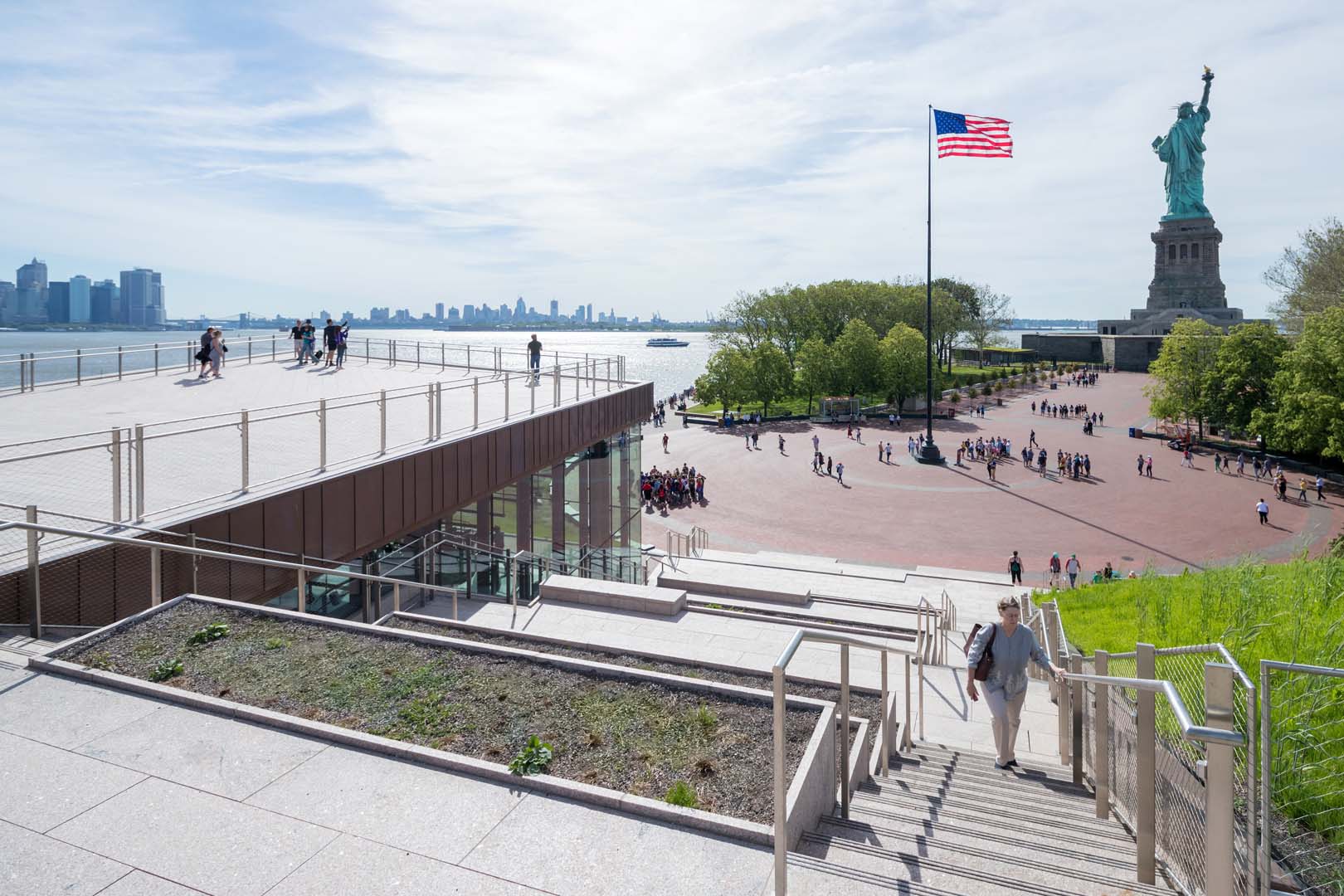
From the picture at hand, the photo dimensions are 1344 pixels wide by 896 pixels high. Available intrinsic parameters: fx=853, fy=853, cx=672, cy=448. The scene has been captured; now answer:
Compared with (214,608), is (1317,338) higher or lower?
higher

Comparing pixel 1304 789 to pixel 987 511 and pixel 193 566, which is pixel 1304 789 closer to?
pixel 193 566

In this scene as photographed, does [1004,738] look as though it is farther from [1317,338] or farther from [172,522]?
[1317,338]

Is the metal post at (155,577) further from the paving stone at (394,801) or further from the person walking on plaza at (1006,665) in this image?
the person walking on plaza at (1006,665)

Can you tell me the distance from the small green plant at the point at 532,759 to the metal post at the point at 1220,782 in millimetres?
3383

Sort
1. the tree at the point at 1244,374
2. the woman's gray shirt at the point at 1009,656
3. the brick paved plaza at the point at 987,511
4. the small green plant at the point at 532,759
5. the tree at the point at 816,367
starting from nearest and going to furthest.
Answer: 1. the small green plant at the point at 532,759
2. the woman's gray shirt at the point at 1009,656
3. the brick paved plaza at the point at 987,511
4. the tree at the point at 1244,374
5. the tree at the point at 816,367

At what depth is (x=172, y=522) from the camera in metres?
8.31

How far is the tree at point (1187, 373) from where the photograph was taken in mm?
52375

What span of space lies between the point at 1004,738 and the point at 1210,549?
27.8m

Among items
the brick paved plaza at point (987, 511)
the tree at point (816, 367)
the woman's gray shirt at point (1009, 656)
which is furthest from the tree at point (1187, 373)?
the woman's gray shirt at point (1009, 656)

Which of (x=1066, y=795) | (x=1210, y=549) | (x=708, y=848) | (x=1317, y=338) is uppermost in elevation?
(x=1317, y=338)

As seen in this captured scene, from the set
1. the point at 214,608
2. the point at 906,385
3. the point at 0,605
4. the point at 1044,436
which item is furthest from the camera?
the point at 906,385

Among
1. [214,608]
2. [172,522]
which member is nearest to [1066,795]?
[214,608]

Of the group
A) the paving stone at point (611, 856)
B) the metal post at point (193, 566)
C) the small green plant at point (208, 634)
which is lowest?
the paving stone at point (611, 856)

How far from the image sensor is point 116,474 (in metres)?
8.37
